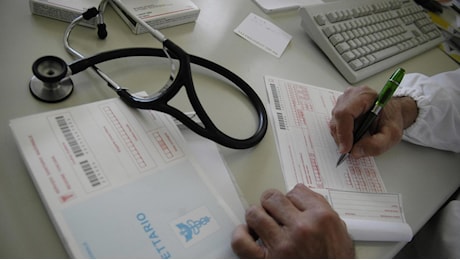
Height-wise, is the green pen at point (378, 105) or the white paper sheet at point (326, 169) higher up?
the green pen at point (378, 105)

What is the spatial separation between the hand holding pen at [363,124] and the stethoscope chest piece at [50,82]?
0.42 m

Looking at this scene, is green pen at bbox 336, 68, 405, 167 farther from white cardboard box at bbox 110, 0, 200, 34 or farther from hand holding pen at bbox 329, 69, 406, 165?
white cardboard box at bbox 110, 0, 200, 34

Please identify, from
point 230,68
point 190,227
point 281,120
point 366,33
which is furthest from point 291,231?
point 366,33

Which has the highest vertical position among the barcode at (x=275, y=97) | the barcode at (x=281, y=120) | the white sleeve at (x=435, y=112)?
the barcode at (x=275, y=97)

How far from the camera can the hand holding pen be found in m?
0.60

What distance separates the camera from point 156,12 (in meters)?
0.69

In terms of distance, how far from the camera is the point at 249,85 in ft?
2.19

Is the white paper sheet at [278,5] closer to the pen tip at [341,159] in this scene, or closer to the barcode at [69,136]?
the pen tip at [341,159]

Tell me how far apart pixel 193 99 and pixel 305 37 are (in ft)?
1.40

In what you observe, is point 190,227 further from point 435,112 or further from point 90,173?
point 435,112

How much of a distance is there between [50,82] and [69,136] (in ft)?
0.30

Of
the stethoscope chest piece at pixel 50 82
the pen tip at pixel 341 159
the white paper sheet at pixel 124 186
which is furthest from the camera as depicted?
the pen tip at pixel 341 159

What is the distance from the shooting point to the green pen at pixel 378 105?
0.60m

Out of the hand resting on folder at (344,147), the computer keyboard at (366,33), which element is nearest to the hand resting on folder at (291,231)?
the hand resting on folder at (344,147)
